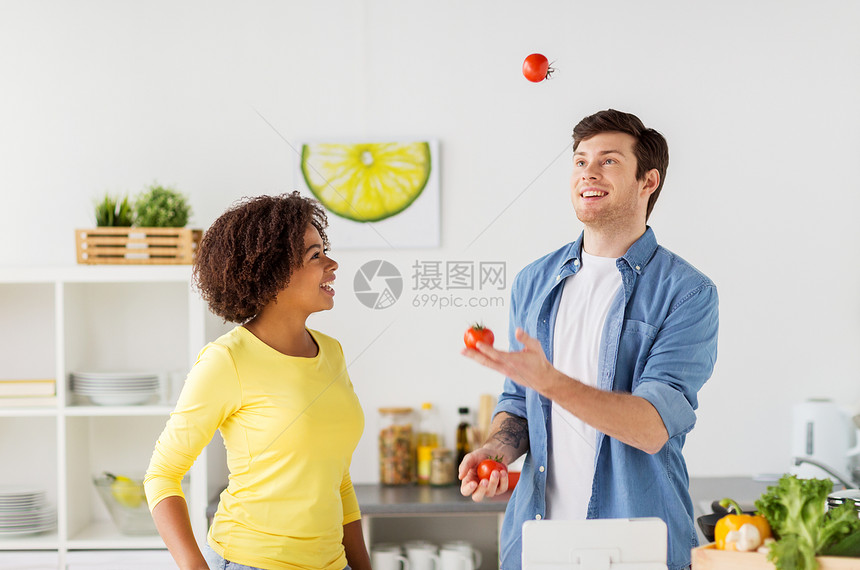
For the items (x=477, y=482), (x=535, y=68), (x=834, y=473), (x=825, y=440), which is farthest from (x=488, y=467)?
(x=825, y=440)

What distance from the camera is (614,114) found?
1.56 meters

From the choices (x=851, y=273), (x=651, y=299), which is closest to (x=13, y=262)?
(x=651, y=299)

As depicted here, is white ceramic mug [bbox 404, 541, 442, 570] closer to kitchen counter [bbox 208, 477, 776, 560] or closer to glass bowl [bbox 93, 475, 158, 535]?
kitchen counter [bbox 208, 477, 776, 560]

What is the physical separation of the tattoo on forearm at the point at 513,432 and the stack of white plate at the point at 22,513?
1735 millimetres

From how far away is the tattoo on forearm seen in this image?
158 centimetres

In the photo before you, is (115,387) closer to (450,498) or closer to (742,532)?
(450,498)

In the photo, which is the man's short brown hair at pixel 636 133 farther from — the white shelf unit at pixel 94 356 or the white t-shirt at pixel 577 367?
the white shelf unit at pixel 94 356

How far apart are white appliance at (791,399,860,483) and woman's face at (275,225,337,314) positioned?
1714 millimetres

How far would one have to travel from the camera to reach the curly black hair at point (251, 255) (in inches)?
61.5

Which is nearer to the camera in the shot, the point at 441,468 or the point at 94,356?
the point at 441,468

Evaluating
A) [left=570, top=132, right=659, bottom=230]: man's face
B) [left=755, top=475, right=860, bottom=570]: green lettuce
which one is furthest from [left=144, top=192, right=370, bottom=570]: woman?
[left=755, top=475, right=860, bottom=570]: green lettuce

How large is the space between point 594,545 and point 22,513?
2129 mm

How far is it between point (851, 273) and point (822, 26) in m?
0.85

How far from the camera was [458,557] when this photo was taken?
8.39 ft
